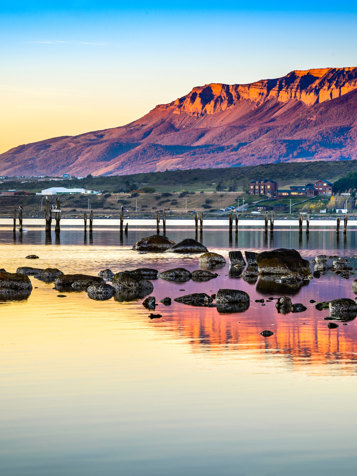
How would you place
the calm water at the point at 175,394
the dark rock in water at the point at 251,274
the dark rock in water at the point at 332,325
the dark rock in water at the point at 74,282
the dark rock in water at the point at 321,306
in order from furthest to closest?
the dark rock in water at the point at 251,274, the dark rock in water at the point at 74,282, the dark rock in water at the point at 321,306, the dark rock in water at the point at 332,325, the calm water at the point at 175,394

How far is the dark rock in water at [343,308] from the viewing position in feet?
114

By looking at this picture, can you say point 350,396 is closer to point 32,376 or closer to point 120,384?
point 120,384

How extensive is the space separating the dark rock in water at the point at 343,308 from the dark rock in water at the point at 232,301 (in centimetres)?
395

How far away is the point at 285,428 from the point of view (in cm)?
1719

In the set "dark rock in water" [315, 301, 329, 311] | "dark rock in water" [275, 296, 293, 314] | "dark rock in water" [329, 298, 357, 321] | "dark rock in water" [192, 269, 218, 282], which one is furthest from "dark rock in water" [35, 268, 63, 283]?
"dark rock in water" [329, 298, 357, 321]

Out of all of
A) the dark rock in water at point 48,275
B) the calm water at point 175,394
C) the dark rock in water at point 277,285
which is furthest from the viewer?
the dark rock in water at point 48,275

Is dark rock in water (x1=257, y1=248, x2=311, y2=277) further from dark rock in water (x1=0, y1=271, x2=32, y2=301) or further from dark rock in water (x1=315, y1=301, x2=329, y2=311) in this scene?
dark rock in water (x1=0, y1=271, x2=32, y2=301)

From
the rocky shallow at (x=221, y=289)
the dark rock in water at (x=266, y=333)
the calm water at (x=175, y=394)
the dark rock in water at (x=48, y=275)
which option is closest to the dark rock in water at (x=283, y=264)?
the rocky shallow at (x=221, y=289)

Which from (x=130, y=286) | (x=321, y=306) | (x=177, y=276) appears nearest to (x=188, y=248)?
(x=177, y=276)

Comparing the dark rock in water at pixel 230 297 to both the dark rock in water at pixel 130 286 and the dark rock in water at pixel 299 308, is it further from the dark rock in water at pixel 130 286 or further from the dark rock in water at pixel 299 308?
the dark rock in water at pixel 130 286

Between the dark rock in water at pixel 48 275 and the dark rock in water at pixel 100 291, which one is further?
the dark rock in water at pixel 48 275

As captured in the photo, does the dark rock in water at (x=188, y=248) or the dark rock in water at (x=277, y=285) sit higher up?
the dark rock in water at (x=188, y=248)

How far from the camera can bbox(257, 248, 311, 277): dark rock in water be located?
177ft

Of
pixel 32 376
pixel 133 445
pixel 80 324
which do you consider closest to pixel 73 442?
pixel 133 445
